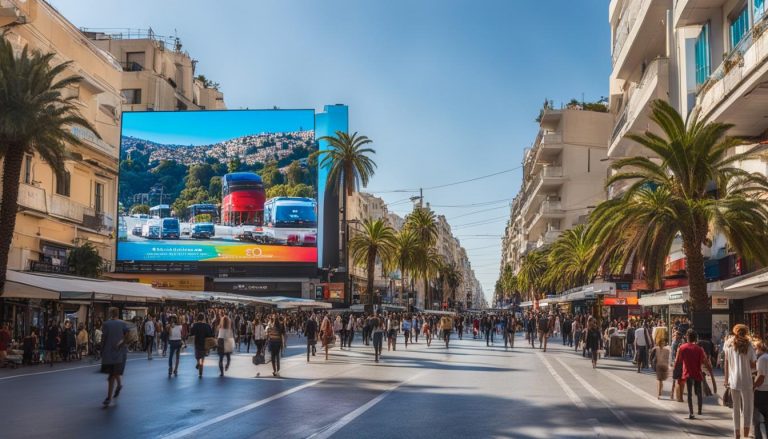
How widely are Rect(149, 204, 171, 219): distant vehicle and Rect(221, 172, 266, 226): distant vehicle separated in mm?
4995

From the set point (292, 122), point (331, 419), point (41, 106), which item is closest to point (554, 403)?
point (331, 419)

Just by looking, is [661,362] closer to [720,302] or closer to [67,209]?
[720,302]

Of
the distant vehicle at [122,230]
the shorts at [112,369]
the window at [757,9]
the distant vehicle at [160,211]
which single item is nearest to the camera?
the shorts at [112,369]

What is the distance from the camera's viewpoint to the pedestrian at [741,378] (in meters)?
10.9

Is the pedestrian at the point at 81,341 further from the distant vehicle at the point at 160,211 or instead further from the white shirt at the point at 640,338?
the distant vehicle at the point at 160,211

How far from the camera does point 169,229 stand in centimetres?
7219

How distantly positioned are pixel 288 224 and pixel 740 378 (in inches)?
Result: 2481

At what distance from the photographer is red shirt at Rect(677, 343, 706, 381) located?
14102mm

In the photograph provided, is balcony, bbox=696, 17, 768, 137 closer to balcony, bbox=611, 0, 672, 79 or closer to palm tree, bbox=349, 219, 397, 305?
balcony, bbox=611, 0, 672, 79

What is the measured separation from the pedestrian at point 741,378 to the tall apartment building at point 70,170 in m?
26.3

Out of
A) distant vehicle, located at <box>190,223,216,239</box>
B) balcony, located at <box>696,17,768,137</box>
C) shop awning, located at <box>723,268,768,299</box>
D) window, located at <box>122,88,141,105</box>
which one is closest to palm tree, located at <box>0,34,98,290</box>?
balcony, located at <box>696,17,768,137</box>

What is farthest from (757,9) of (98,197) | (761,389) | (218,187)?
(218,187)

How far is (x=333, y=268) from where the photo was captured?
277 ft

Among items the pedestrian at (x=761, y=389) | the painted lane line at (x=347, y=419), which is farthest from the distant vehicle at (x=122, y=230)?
the pedestrian at (x=761, y=389)
